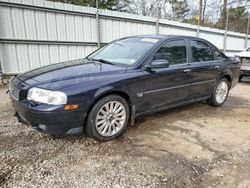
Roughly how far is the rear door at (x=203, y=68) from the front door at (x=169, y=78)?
22cm

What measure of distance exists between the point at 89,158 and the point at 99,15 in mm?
6897

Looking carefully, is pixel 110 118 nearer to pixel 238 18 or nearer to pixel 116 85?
pixel 116 85

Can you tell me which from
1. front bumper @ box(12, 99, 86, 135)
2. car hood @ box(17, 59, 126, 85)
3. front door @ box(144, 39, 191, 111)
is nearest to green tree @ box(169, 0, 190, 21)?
front door @ box(144, 39, 191, 111)

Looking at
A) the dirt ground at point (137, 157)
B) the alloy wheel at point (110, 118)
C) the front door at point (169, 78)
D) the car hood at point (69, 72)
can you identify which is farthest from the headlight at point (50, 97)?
the front door at point (169, 78)

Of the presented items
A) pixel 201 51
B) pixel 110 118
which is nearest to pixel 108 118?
pixel 110 118

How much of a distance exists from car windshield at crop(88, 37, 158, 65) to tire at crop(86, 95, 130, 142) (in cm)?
74

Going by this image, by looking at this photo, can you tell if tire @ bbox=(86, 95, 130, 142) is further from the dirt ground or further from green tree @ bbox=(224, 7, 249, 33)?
green tree @ bbox=(224, 7, 249, 33)

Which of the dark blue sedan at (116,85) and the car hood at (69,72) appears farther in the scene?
the car hood at (69,72)

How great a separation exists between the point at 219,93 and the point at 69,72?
363 cm

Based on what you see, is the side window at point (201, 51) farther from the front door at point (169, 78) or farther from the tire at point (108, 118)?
the tire at point (108, 118)

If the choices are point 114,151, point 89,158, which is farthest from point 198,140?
point 89,158

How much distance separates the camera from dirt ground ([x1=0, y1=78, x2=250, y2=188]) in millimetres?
2441

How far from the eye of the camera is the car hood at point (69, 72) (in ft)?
9.86

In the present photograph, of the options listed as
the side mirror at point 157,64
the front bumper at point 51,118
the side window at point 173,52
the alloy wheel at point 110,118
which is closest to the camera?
the front bumper at point 51,118
